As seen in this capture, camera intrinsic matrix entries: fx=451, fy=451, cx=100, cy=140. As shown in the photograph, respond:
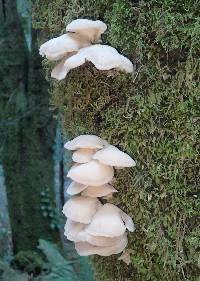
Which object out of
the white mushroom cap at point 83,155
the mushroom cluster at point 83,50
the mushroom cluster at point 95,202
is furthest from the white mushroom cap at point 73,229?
the mushroom cluster at point 83,50

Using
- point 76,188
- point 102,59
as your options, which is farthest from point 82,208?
point 102,59

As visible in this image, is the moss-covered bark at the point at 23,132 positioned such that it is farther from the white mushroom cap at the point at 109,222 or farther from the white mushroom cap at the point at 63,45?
the white mushroom cap at the point at 109,222

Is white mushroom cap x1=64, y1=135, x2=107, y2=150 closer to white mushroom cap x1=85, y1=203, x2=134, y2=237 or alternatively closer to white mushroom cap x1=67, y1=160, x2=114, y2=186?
white mushroom cap x1=67, y1=160, x2=114, y2=186

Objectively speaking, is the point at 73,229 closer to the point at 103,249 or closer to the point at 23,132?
the point at 103,249

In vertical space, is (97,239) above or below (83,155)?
below

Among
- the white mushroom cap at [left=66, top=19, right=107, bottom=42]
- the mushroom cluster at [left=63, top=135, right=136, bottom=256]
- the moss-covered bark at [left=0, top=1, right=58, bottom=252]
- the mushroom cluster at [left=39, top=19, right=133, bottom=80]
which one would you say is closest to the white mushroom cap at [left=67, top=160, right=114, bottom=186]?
the mushroom cluster at [left=63, top=135, right=136, bottom=256]

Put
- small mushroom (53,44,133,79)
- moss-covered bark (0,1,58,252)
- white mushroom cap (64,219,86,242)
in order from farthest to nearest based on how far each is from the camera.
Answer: moss-covered bark (0,1,58,252) < white mushroom cap (64,219,86,242) < small mushroom (53,44,133,79)
